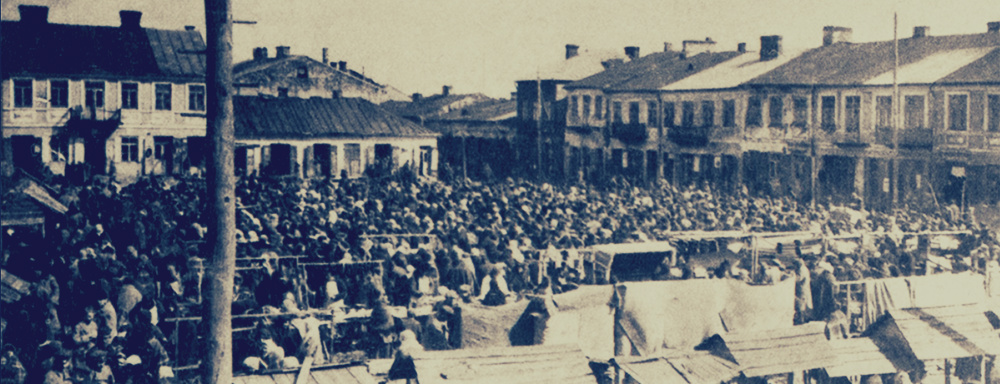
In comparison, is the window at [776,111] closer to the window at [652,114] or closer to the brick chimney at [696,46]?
the window at [652,114]

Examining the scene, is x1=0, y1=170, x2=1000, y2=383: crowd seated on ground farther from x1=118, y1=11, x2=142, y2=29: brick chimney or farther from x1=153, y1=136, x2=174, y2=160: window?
x1=118, y1=11, x2=142, y2=29: brick chimney

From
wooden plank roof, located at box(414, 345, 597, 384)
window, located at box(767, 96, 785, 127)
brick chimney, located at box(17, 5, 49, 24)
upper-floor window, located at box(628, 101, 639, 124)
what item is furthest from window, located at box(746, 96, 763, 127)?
brick chimney, located at box(17, 5, 49, 24)

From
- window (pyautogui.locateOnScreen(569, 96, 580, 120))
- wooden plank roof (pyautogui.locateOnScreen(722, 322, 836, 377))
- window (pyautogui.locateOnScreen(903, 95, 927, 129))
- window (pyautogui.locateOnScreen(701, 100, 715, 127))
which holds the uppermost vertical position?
window (pyautogui.locateOnScreen(569, 96, 580, 120))

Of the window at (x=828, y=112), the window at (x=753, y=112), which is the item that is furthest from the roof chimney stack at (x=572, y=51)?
the window at (x=828, y=112)

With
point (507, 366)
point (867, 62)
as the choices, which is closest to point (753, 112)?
point (867, 62)

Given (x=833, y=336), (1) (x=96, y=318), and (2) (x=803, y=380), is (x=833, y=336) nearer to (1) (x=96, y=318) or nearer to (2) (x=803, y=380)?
(2) (x=803, y=380)
